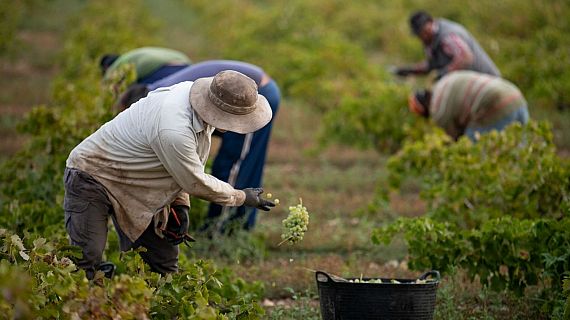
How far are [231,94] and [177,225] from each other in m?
1.02

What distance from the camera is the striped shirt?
866 centimetres

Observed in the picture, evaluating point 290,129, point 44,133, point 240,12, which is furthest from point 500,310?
point 240,12

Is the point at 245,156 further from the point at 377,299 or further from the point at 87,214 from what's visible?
the point at 377,299

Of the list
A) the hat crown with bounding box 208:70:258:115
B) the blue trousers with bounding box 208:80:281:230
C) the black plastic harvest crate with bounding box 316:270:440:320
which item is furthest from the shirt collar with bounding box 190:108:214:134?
the blue trousers with bounding box 208:80:281:230

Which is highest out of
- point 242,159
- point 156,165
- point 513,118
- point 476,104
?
point 156,165

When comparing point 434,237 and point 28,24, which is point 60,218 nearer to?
point 434,237

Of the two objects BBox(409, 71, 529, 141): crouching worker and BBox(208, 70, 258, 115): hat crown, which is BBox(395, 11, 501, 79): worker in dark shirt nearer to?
BBox(409, 71, 529, 141): crouching worker

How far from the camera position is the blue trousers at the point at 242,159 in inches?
295

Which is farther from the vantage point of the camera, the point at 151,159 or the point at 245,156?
the point at 245,156

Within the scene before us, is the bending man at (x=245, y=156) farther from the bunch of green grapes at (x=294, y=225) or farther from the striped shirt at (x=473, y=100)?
the bunch of green grapes at (x=294, y=225)

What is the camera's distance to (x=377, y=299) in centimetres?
475

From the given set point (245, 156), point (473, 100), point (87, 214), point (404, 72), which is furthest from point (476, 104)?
point (87, 214)

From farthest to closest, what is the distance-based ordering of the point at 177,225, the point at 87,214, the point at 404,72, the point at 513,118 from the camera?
1. the point at 404,72
2. the point at 513,118
3. the point at 177,225
4. the point at 87,214

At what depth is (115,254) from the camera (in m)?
5.80
